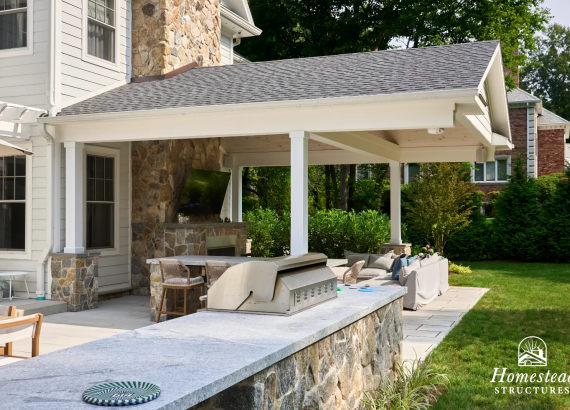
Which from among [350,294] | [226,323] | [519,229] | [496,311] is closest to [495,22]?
[519,229]

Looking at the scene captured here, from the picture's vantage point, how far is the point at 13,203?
10.8m

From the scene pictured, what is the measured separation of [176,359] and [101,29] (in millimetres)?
10082

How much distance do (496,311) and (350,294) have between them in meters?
6.28

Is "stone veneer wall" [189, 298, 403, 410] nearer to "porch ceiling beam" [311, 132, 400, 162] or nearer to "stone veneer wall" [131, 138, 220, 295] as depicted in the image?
"porch ceiling beam" [311, 132, 400, 162]

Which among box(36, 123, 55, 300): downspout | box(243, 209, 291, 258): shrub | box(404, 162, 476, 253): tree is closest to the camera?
box(36, 123, 55, 300): downspout

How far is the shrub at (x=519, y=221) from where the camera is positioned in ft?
65.3

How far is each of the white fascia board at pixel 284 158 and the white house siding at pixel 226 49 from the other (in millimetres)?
2631

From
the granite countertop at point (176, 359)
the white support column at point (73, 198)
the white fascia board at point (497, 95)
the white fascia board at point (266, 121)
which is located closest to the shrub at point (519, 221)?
the white fascia board at point (497, 95)

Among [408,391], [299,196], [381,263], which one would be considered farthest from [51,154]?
[408,391]

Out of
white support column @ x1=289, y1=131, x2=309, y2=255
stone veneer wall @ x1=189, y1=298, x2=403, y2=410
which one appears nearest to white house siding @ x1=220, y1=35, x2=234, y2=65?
white support column @ x1=289, y1=131, x2=309, y2=255

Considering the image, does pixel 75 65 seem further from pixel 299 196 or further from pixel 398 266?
pixel 398 266

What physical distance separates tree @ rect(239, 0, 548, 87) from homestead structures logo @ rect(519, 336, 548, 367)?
15.0 meters

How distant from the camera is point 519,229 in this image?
20.1 meters

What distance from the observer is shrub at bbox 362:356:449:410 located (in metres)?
4.76
